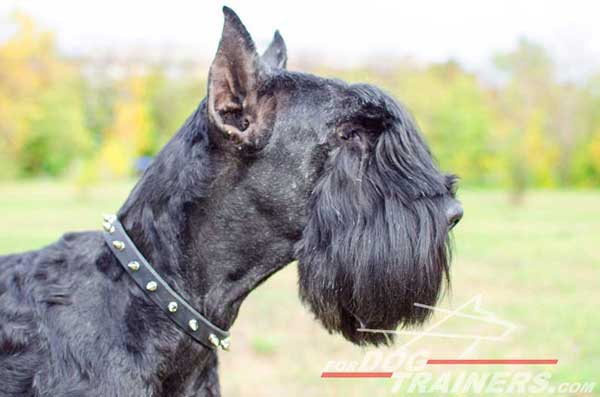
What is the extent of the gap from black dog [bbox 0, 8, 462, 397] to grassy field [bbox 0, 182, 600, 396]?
55cm

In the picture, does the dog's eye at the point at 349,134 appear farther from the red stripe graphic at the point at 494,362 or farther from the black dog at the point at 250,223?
the red stripe graphic at the point at 494,362

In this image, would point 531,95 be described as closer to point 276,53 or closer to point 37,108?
point 37,108

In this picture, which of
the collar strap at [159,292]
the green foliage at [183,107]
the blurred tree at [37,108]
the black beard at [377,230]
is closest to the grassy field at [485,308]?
the black beard at [377,230]

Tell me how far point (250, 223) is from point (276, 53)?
37.5 inches

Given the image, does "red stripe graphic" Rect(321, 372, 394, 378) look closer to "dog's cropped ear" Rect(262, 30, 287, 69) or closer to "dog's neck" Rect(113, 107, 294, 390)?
"dog's neck" Rect(113, 107, 294, 390)

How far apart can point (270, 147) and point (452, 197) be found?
30.6 inches

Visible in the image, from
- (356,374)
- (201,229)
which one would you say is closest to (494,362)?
(356,374)

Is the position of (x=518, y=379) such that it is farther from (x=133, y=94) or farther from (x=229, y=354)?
(x=133, y=94)

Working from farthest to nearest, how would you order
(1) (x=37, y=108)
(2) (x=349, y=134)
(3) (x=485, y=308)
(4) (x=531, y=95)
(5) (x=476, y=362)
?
(1) (x=37, y=108)
(4) (x=531, y=95)
(3) (x=485, y=308)
(5) (x=476, y=362)
(2) (x=349, y=134)

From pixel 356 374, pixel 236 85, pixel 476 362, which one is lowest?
pixel 356 374

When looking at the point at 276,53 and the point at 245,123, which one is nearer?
the point at 245,123

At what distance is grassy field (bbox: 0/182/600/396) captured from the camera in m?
5.32

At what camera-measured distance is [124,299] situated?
2.49 metres

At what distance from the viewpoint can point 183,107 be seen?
4159cm
